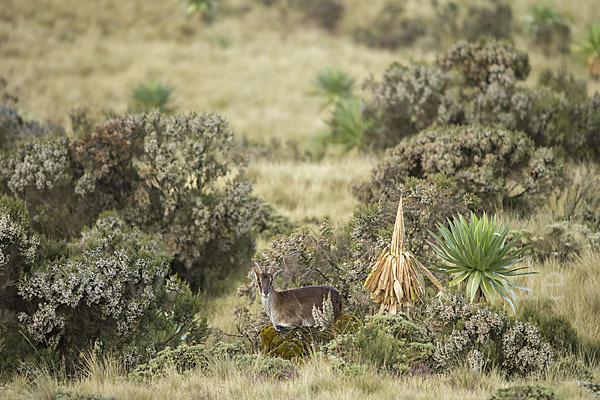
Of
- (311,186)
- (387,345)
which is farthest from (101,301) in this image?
(311,186)

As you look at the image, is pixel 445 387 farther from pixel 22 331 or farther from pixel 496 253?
pixel 22 331

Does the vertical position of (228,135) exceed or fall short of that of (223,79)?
it falls short

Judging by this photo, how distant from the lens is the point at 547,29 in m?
32.3

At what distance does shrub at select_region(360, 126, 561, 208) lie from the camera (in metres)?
9.16

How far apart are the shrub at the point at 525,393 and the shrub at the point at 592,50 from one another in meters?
27.1

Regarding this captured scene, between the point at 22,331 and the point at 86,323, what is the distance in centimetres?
60

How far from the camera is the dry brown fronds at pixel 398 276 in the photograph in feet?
18.0

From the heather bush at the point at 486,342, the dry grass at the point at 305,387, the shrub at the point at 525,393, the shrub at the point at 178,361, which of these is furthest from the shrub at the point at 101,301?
the shrub at the point at 525,393

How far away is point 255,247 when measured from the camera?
→ 31.9 ft

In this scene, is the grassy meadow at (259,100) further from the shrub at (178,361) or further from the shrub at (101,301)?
the shrub at (101,301)

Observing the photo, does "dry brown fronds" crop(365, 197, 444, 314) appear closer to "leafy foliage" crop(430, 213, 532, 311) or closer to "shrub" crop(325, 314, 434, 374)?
"shrub" crop(325, 314, 434, 374)

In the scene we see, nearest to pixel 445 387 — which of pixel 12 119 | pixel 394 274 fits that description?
pixel 394 274

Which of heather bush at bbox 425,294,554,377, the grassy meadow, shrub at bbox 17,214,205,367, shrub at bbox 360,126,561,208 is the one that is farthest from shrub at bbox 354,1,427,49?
Answer: heather bush at bbox 425,294,554,377

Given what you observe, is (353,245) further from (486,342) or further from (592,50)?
(592,50)
